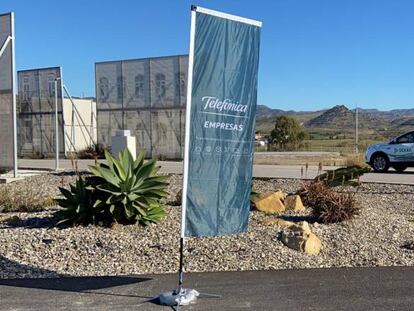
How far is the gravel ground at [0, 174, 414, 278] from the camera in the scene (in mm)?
7258

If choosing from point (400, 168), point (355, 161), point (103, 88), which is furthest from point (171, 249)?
point (103, 88)

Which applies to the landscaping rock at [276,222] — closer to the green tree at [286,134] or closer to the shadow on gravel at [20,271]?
the shadow on gravel at [20,271]

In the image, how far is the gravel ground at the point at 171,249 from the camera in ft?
23.8

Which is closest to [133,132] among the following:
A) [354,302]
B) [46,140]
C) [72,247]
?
[46,140]

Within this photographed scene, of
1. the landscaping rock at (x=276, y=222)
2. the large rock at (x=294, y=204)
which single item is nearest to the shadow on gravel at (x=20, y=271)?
the landscaping rock at (x=276, y=222)

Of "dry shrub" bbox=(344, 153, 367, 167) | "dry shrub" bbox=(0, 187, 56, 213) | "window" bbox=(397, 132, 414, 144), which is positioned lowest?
"dry shrub" bbox=(0, 187, 56, 213)

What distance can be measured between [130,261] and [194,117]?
244 cm

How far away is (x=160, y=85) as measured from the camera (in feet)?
126

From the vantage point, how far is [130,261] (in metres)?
7.43

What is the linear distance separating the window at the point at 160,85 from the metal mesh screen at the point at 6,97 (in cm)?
1891

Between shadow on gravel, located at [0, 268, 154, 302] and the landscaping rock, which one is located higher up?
the landscaping rock

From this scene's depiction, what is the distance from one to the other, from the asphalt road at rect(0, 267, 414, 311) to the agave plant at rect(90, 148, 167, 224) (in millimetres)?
2123

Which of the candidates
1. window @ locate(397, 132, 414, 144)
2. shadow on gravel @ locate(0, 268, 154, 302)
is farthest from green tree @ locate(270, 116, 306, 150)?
shadow on gravel @ locate(0, 268, 154, 302)

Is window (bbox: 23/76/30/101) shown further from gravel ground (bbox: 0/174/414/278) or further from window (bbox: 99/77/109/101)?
gravel ground (bbox: 0/174/414/278)
